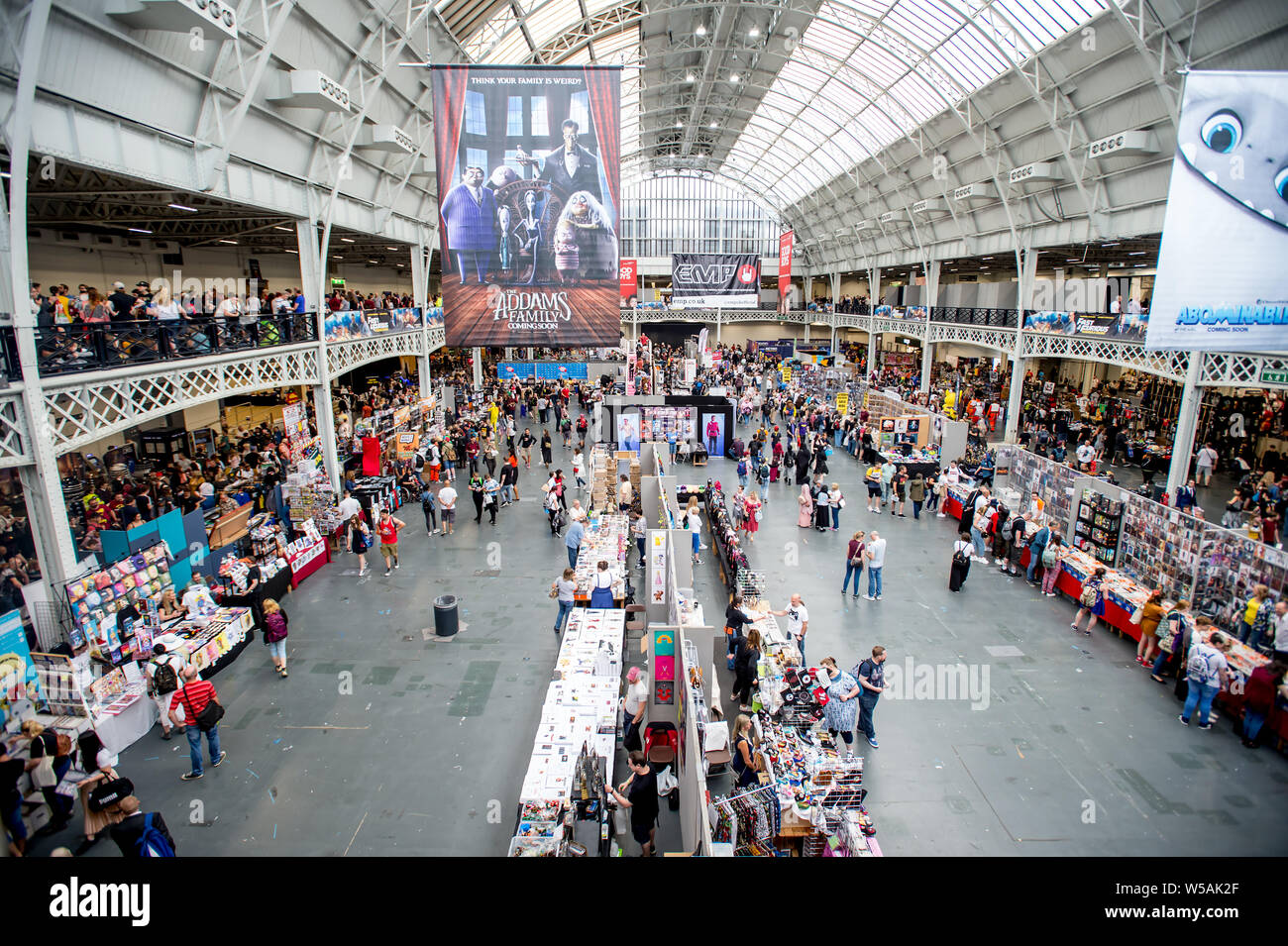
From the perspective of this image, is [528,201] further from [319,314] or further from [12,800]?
[12,800]

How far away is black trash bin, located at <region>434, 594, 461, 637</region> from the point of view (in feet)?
34.2

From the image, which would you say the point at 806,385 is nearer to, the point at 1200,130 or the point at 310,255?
the point at 310,255

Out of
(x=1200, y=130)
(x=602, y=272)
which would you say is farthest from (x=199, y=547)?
(x=1200, y=130)

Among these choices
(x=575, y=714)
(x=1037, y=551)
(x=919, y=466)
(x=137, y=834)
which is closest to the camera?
(x=137, y=834)

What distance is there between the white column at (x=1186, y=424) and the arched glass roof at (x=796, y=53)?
8.68 metres

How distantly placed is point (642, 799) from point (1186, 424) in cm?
1557

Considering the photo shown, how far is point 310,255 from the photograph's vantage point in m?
15.4

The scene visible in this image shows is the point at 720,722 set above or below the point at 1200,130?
below

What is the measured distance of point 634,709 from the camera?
8.02 metres

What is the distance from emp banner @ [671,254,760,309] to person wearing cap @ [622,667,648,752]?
30.0m

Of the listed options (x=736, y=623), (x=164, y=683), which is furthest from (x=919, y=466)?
(x=164, y=683)

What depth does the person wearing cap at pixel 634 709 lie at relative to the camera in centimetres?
719

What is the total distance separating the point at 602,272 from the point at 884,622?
7587 mm
